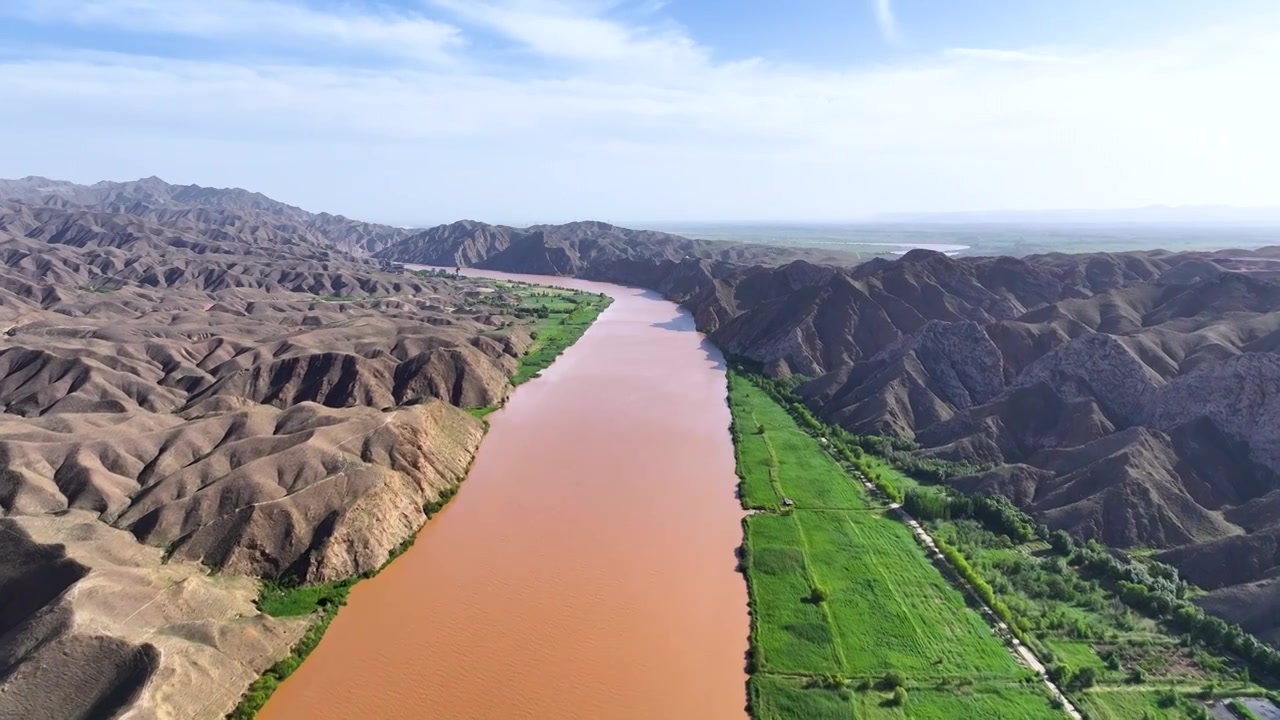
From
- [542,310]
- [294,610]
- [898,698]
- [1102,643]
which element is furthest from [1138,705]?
[542,310]

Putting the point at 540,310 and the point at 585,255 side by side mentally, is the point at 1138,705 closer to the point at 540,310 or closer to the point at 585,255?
the point at 540,310

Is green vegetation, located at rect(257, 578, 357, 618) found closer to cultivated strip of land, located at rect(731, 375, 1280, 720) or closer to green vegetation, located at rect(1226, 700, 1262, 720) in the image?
cultivated strip of land, located at rect(731, 375, 1280, 720)

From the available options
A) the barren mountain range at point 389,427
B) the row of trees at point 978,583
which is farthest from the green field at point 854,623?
the barren mountain range at point 389,427

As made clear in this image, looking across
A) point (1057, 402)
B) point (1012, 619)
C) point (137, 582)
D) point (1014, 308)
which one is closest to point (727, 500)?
point (1012, 619)

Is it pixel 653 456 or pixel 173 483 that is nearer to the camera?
pixel 173 483

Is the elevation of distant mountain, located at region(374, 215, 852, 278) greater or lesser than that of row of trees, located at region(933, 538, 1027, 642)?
greater

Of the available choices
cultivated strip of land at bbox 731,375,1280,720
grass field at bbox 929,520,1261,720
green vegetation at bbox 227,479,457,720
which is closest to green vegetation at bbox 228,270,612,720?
green vegetation at bbox 227,479,457,720

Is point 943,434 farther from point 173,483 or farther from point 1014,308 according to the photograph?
point 173,483
